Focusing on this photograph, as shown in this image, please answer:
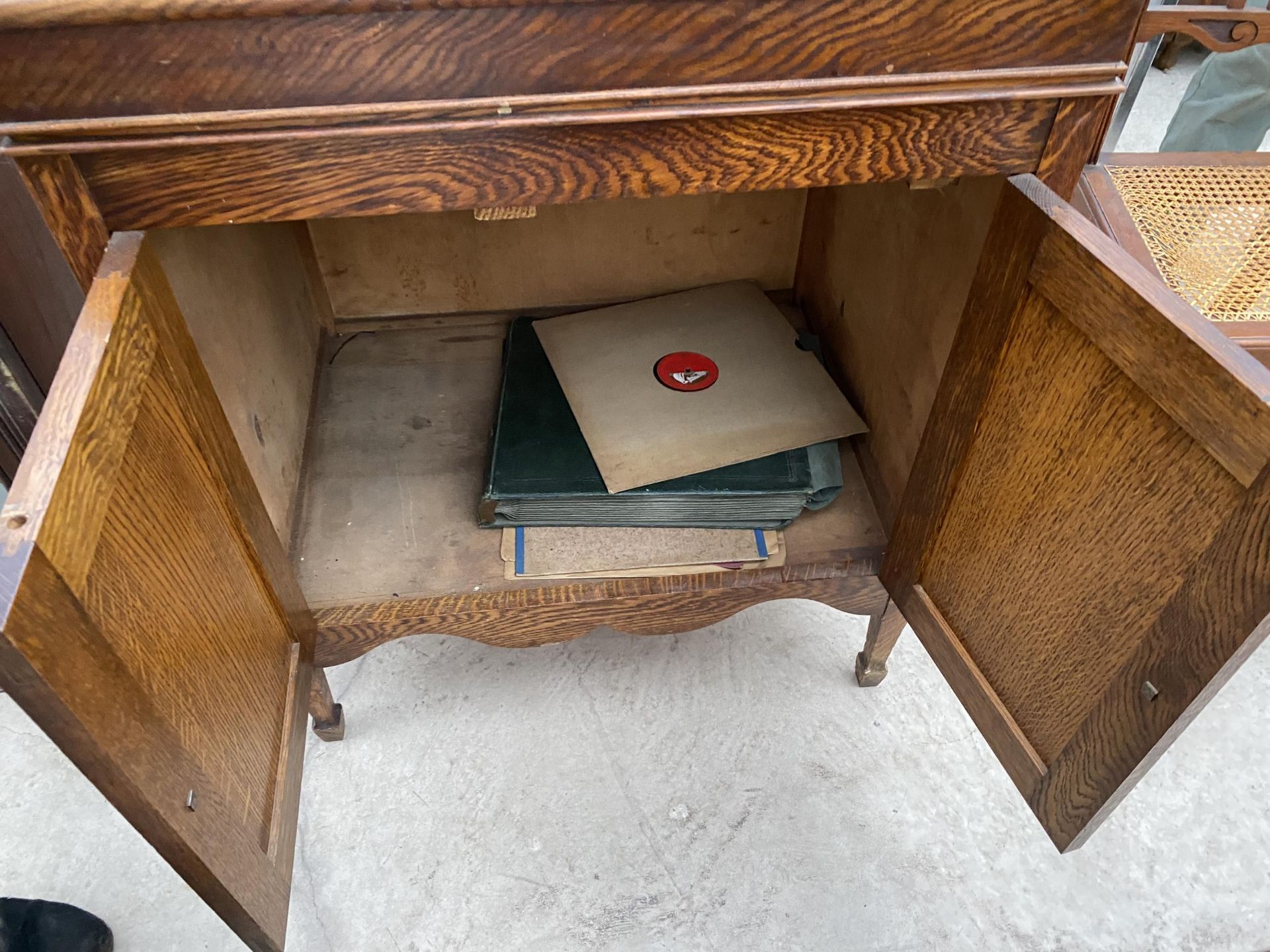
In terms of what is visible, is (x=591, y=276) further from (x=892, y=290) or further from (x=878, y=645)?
(x=878, y=645)

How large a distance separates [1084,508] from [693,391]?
0.55m

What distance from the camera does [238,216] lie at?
59 centimetres

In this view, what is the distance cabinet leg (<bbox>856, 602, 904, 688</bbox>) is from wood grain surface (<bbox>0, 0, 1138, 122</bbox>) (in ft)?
1.99

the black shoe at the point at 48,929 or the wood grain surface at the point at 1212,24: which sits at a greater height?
the wood grain surface at the point at 1212,24

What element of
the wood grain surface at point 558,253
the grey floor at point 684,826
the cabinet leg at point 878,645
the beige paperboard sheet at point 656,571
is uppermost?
the wood grain surface at point 558,253

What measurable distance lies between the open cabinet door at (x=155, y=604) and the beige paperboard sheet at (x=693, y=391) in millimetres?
427

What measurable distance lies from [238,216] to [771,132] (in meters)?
0.36

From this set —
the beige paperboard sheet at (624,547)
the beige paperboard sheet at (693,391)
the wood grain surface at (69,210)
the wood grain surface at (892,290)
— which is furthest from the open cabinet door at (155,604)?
the wood grain surface at (892,290)

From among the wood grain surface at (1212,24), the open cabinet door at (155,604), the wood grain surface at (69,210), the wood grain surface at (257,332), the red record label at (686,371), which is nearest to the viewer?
the open cabinet door at (155,604)

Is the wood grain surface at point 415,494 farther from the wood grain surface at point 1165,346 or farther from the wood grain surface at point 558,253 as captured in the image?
the wood grain surface at point 1165,346

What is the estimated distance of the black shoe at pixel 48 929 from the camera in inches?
34.3

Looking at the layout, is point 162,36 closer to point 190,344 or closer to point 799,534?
point 190,344

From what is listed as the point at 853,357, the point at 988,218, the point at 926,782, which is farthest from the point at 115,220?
the point at 926,782

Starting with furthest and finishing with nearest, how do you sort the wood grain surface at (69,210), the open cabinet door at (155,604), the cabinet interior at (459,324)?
1. the cabinet interior at (459,324)
2. the wood grain surface at (69,210)
3. the open cabinet door at (155,604)
